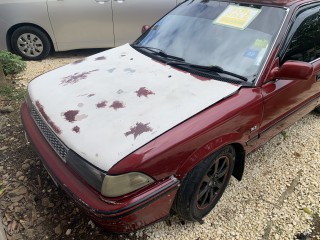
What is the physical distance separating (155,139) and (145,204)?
1.33 feet

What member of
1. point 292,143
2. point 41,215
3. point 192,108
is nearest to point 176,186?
point 192,108

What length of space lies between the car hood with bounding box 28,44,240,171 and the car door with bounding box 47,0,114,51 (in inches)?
104

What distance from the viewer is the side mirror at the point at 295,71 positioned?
7.70 ft

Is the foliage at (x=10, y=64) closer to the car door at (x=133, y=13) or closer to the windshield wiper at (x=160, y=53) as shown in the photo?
the car door at (x=133, y=13)

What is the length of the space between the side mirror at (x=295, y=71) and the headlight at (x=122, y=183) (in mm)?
1358

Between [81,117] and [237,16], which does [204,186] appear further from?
[237,16]

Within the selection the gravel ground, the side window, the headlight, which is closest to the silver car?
the side window

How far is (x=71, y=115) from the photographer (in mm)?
2178

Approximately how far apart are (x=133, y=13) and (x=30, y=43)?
1.84 metres

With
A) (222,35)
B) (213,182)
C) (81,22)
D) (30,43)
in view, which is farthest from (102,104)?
(30,43)

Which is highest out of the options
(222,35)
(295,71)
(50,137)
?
(222,35)

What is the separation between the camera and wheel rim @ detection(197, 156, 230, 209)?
7.66ft

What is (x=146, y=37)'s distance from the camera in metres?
3.21

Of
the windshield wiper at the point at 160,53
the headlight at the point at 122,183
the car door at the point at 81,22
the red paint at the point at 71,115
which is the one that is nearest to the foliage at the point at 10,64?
the car door at the point at 81,22
